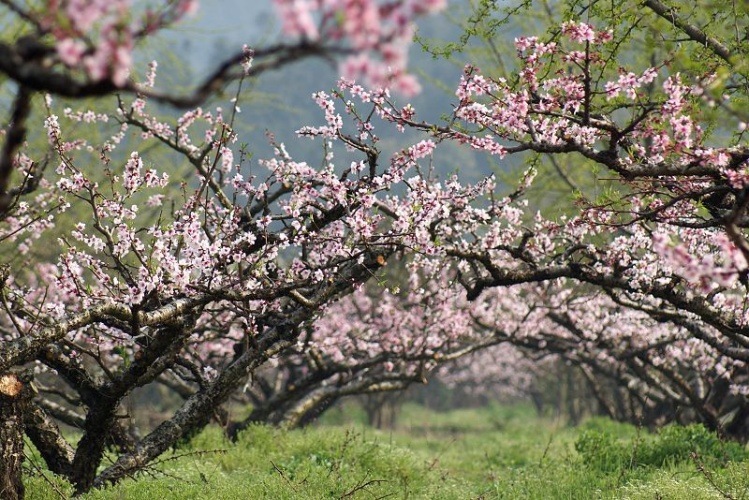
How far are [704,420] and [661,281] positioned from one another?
23.0 ft

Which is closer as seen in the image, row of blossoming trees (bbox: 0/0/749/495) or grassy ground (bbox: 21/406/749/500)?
row of blossoming trees (bbox: 0/0/749/495)

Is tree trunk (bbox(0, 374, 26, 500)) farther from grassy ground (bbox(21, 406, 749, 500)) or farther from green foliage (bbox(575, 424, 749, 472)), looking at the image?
green foliage (bbox(575, 424, 749, 472))

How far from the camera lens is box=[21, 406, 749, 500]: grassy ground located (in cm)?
691

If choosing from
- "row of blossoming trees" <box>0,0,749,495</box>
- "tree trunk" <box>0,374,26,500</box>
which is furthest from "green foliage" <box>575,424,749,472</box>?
"tree trunk" <box>0,374,26,500</box>

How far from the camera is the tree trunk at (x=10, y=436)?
18.8ft

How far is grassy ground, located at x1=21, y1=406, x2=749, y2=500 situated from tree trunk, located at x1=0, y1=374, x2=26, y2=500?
0.61 m

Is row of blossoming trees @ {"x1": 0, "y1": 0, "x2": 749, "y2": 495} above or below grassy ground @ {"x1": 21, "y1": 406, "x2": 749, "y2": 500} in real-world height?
above

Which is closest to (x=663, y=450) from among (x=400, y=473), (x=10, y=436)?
(x=400, y=473)

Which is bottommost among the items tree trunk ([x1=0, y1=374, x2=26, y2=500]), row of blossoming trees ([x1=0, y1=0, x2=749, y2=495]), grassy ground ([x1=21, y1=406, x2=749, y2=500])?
grassy ground ([x1=21, y1=406, x2=749, y2=500])

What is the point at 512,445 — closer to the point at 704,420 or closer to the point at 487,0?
the point at 704,420

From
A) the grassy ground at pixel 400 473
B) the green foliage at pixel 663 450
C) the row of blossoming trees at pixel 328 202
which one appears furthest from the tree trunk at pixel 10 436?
the green foliage at pixel 663 450

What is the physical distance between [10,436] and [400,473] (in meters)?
5.08

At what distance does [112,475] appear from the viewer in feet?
22.7

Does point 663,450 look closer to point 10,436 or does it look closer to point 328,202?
point 328,202
